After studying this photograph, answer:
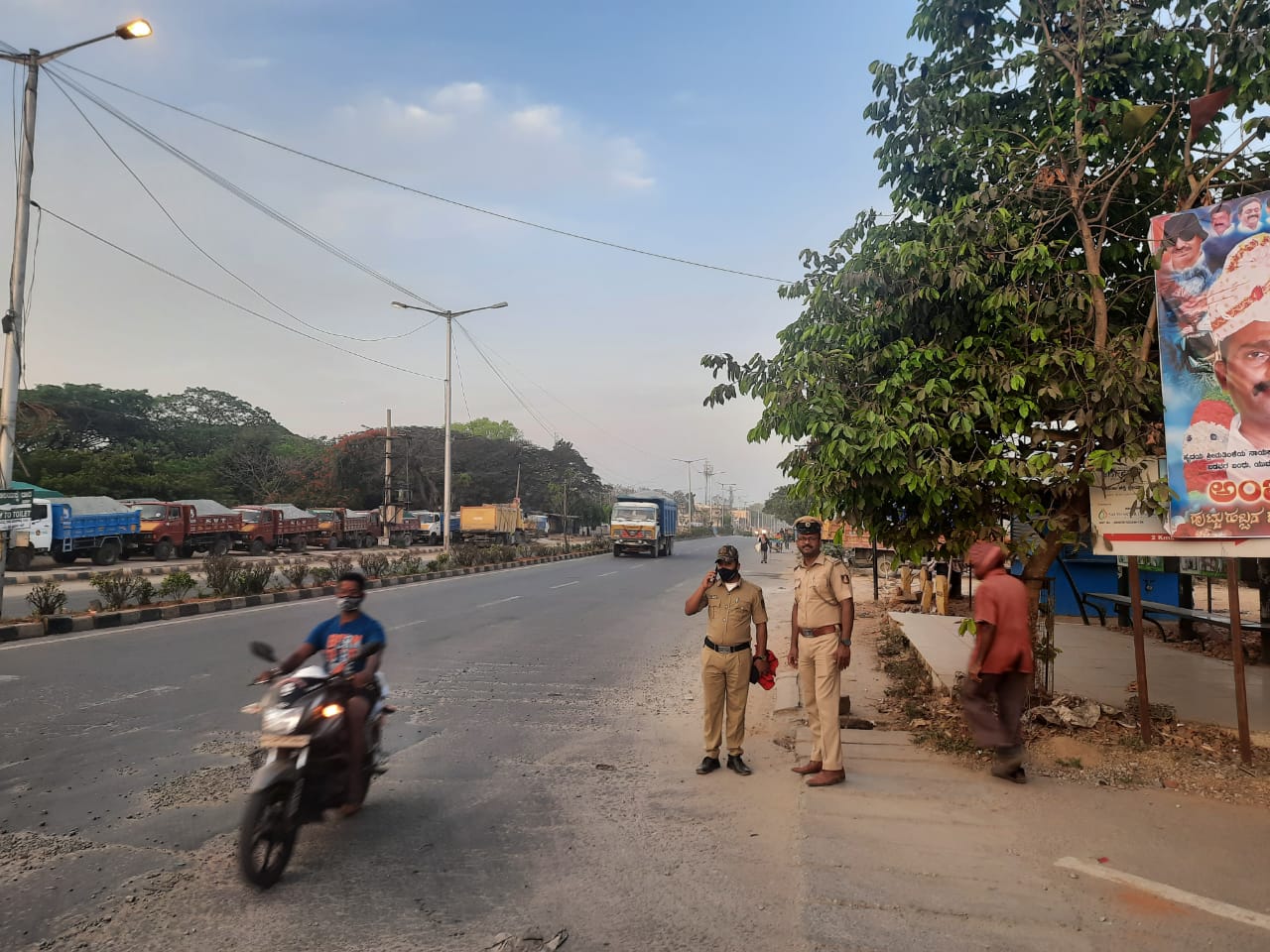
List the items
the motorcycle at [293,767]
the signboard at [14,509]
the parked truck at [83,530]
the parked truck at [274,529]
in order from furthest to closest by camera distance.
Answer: the parked truck at [274,529], the parked truck at [83,530], the signboard at [14,509], the motorcycle at [293,767]

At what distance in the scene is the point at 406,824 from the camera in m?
4.39

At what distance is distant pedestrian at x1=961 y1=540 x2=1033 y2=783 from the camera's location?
5.03 meters

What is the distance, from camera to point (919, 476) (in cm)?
556

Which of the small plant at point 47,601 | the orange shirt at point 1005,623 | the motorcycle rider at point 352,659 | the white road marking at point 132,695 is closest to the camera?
the motorcycle rider at point 352,659

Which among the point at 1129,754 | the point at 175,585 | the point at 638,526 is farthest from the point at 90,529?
the point at 1129,754

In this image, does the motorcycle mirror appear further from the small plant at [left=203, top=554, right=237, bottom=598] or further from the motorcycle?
the small plant at [left=203, top=554, right=237, bottom=598]

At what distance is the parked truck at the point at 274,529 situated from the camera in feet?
105

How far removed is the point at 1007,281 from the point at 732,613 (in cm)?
325

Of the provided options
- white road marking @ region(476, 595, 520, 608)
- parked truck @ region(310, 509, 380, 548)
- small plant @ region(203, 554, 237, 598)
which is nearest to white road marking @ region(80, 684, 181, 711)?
white road marking @ region(476, 595, 520, 608)

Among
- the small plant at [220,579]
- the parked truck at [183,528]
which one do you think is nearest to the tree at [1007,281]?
the small plant at [220,579]

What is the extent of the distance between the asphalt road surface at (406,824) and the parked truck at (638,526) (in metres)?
28.5

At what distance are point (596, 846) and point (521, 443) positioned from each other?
72685 millimetres

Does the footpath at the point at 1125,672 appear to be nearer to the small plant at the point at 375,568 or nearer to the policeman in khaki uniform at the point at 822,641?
the policeman in khaki uniform at the point at 822,641

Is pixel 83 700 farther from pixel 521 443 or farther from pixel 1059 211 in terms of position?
pixel 521 443
